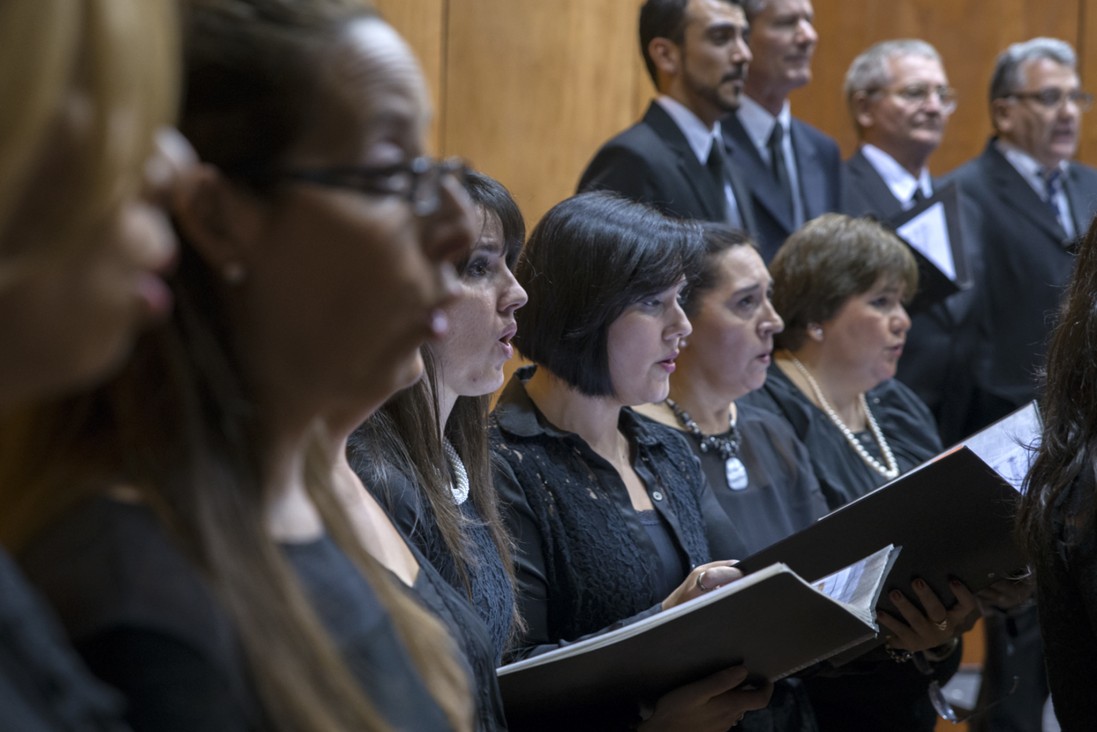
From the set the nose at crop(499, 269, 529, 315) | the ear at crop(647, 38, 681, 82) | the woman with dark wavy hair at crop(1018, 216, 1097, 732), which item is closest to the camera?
the woman with dark wavy hair at crop(1018, 216, 1097, 732)

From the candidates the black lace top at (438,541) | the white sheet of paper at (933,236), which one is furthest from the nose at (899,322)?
the black lace top at (438,541)

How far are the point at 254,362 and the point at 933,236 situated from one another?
3.34 meters

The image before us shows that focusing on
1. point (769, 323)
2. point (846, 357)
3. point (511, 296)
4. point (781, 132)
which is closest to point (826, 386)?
point (846, 357)

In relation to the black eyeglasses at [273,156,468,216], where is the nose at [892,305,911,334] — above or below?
below

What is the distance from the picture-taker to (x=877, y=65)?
17.4 feet

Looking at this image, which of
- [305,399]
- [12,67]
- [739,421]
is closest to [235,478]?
[305,399]

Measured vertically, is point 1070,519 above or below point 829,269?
above

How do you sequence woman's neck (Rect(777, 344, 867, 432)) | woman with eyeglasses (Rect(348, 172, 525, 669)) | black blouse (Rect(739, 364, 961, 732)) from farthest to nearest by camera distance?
woman's neck (Rect(777, 344, 867, 432)) < black blouse (Rect(739, 364, 961, 732)) < woman with eyeglasses (Rect(348, 172, 525, 669))

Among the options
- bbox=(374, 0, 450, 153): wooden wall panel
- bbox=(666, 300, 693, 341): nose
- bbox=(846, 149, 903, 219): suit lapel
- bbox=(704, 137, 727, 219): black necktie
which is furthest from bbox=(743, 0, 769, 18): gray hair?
bbox=(666, 300, 693, 341): nose

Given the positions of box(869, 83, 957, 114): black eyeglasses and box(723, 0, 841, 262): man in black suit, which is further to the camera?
box(869, 83, 957, 114): black eyeglasses

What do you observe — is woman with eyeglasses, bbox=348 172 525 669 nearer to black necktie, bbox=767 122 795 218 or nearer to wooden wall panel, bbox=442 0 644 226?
black necktie, bbox=767 122 795 218

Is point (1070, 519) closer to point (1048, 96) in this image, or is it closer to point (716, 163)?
point (716, 163)

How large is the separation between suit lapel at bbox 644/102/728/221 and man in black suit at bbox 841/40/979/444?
74 cm

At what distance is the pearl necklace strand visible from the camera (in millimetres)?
3453
